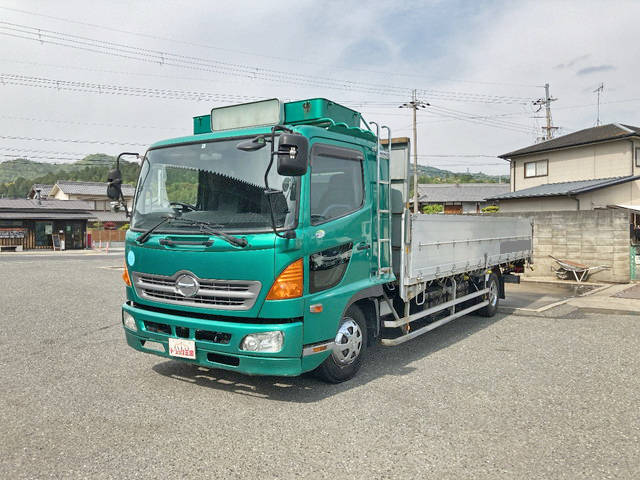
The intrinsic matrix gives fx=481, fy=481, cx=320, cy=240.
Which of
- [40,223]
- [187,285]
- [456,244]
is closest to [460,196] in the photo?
[40,223]

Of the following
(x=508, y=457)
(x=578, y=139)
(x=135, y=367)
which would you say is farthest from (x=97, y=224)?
(x=508, y=457)

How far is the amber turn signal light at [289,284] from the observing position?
402 cm

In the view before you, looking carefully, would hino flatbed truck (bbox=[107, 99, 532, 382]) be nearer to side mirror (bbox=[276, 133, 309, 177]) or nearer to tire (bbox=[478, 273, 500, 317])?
side mirror (bbox=[276, 133, 309, 177])

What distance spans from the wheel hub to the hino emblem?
1.44m

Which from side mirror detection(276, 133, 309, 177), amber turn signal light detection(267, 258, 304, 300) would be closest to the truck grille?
amber turn signal light detection(267, 258, 304, 300)

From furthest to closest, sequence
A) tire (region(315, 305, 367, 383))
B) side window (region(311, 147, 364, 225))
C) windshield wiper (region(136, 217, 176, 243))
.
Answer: tire (region(315, 305, 367, 383)) → windshield wiper (region(136, 217, 176, 243)) → side window (region(311, 147, 364, 225))

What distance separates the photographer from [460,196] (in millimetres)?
55656

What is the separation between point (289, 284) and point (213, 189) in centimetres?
116

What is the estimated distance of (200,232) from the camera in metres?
4.25

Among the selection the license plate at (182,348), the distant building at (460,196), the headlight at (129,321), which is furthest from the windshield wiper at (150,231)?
the distant building at (460,196)

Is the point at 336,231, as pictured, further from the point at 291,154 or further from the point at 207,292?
the point at 207,292

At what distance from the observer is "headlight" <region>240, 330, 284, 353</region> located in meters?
4.05

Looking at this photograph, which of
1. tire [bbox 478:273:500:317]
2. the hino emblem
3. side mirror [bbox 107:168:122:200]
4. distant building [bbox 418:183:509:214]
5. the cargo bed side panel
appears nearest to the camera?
the hino emblem

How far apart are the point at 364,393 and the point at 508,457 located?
1.55 metres
